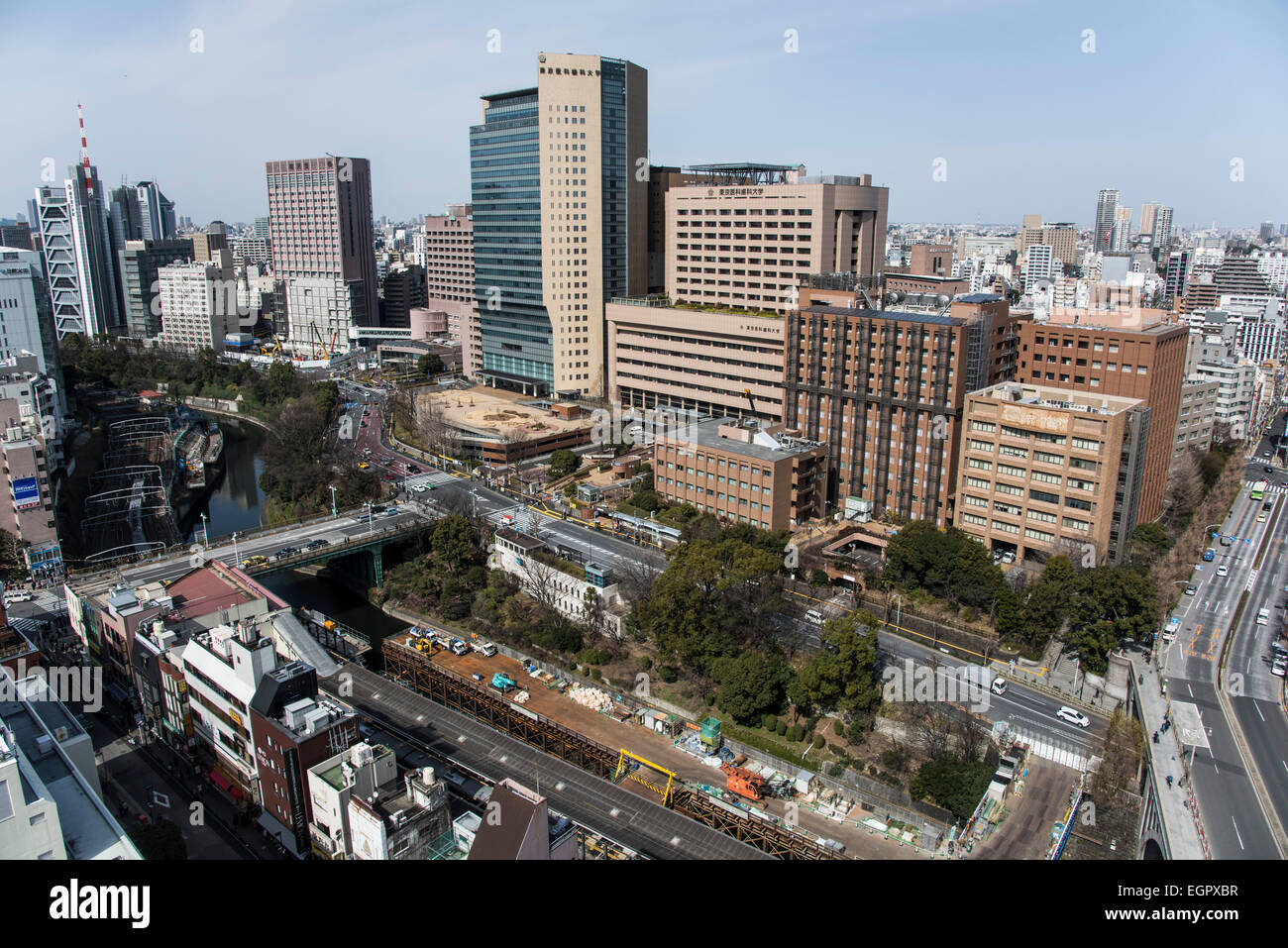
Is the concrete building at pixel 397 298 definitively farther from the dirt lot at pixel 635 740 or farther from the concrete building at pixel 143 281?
the dirt lot at pixel 635 740

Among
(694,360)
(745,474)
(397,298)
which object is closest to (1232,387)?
(694,360)

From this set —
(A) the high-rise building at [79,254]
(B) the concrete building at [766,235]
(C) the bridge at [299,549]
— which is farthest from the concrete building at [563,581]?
(A) the high-rise building at [79,254]

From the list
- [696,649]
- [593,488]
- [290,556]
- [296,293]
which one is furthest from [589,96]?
[296,293]

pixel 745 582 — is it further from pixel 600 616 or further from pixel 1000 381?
pixel 1000 381
